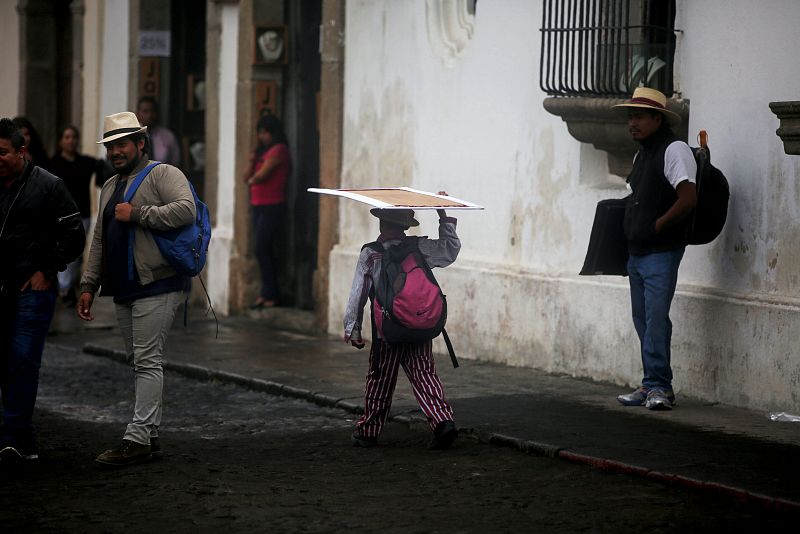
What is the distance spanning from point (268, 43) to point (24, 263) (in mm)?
8061

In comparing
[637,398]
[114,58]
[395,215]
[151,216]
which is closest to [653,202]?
[637,398]

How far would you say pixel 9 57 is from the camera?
24.1 m

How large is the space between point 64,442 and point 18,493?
1560 millimetres

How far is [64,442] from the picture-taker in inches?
363

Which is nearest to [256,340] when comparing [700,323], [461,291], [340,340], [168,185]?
[340,340]

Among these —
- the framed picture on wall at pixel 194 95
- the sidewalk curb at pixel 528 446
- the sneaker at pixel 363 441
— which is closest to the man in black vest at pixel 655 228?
the sidewalk curb at pixel 528 446

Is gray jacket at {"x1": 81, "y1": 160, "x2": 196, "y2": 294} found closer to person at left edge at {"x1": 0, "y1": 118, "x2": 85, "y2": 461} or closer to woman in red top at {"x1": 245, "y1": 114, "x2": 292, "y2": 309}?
person at left edge at {"x1": 0, "y1": 118, "x2": 85, "y2": 461}

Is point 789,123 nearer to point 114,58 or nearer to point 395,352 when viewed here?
point 395,352

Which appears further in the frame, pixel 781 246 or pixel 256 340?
pixel 256 340

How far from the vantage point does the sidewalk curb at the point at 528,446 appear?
727 cm

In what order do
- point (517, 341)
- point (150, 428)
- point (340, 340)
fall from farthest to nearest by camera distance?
point (340, 340)
point (517, 341)
point (150, 428)

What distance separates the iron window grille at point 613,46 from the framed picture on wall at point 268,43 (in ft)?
16.8

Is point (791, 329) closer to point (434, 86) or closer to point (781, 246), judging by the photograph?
point (781, 246)

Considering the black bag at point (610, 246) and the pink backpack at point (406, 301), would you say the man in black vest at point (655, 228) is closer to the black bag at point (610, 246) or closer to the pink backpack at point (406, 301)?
the black bag at point (610, 246)
